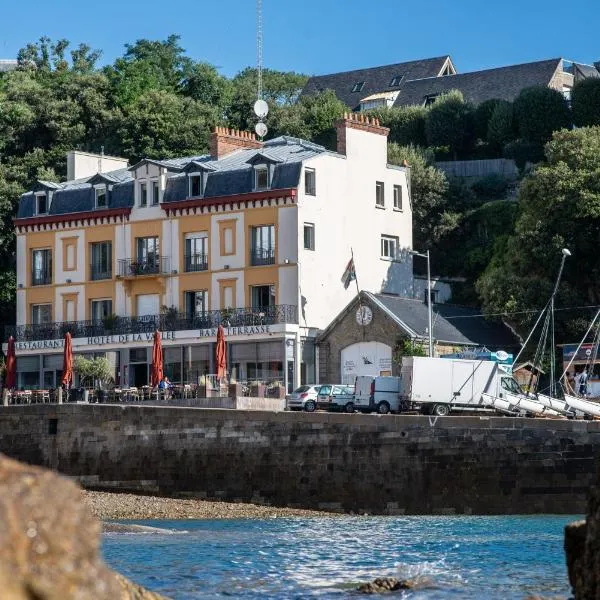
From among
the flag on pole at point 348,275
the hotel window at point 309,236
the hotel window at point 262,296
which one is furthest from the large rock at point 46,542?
the flag on pole at point 348,275

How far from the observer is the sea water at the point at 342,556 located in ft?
83.8

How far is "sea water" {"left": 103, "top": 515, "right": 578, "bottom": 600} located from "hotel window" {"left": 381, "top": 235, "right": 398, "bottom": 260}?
32416 mm

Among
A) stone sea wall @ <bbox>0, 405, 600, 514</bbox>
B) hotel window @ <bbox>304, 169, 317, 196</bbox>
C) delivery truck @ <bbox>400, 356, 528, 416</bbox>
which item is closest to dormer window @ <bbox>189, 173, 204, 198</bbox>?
hotel window @ <bbox>304, 169, 317, 196</bbox>

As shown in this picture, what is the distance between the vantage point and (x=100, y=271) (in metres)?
73.6

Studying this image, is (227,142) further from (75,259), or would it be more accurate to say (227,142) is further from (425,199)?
(425,199)

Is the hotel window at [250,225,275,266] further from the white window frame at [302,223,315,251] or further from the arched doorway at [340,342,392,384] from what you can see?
the arched doorway at [340,342,392,384]

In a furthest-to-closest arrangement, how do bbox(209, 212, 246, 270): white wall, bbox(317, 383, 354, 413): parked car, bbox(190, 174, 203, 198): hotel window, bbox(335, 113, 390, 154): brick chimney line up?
bbox(335, 113, 390, 154): brick chimney < bbox(190, 174, 203, 198): hotel window < bbox(209, 212, 246, 270): white wall < bbox(317, 383, 354, 413): parked car

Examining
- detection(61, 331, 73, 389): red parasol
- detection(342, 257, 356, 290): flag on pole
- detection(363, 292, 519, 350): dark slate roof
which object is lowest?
detection(61, 331, 73, 389): red parasol

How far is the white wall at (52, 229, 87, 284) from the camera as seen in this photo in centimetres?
7400

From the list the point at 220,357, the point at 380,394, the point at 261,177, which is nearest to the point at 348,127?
the point at 261,177

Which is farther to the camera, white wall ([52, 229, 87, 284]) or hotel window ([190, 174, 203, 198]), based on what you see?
white wall ([52, 229, 87, 284])

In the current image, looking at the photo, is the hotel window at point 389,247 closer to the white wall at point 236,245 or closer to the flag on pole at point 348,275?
the flag on pole at point 348,275

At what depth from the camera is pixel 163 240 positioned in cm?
7219

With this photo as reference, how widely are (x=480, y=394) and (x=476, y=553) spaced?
61.4ft
